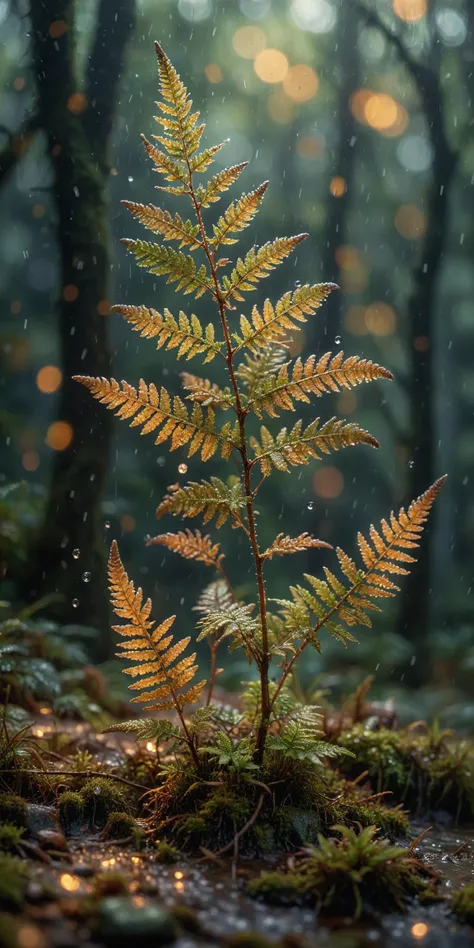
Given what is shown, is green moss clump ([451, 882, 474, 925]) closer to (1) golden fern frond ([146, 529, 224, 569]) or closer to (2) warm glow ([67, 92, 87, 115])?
(1) golden fern frond ([146, 529, 224, 569])

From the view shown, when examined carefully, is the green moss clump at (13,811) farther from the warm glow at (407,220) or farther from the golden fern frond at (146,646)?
the warm glow at (407,220)

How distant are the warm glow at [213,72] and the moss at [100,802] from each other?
1272cm

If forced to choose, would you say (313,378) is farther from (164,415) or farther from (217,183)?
(217,183)

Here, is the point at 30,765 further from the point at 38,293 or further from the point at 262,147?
the point at 262,147

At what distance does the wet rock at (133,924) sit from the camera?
2197mm

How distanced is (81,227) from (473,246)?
991cm

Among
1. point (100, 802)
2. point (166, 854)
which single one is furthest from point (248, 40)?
point (166, 854)

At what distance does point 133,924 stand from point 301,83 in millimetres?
14171

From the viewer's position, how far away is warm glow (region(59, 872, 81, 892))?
260 cm

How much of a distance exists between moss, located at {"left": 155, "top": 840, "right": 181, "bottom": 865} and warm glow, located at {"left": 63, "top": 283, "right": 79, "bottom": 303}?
212 inches

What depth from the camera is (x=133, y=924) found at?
2217mm

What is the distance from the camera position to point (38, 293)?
1477 cm

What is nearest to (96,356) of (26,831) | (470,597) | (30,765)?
(30,765)

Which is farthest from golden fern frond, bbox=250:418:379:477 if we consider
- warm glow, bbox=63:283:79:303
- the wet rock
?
warm glow, bbox=63:283:79:303
